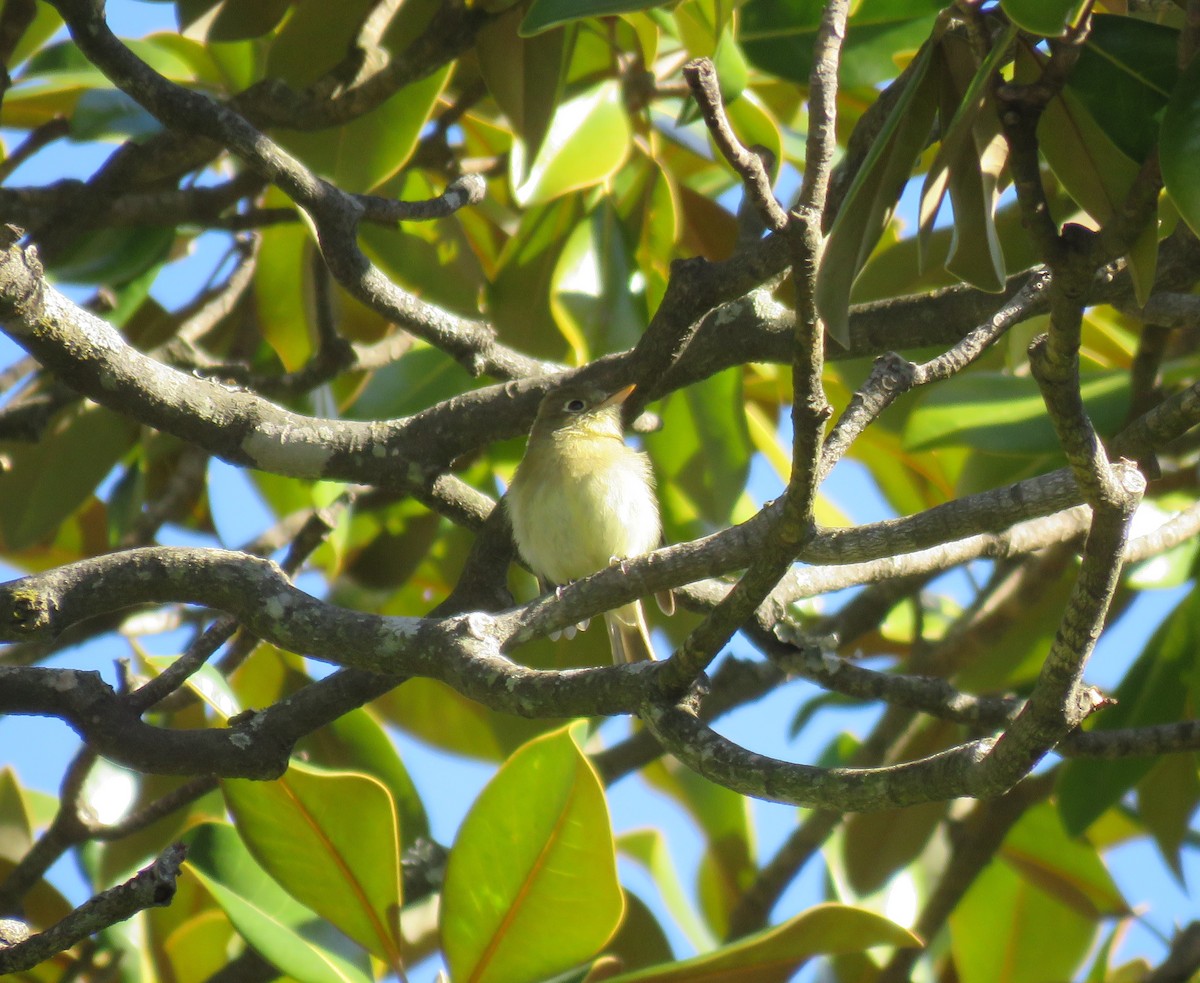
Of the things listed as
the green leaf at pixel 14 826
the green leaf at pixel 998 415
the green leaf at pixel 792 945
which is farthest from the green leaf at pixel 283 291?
the green leaf at pixel 792 945

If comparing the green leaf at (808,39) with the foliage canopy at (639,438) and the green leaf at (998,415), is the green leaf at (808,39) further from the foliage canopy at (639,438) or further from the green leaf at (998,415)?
the green leaf at (998,415)

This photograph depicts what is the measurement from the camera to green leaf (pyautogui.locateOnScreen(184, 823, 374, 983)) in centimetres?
264

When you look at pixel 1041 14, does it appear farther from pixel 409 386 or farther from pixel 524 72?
pixel 409 386

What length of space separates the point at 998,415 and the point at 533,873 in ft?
5.47

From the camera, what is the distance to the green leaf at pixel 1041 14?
60.5 inches

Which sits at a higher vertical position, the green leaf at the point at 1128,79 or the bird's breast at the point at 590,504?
the bird's breast at the point at 590,504

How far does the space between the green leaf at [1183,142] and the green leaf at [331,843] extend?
185 centimetres

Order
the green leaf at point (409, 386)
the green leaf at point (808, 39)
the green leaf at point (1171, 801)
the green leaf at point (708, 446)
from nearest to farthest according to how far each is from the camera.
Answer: the green leaf at point (808, 39) < the green leaf at point (1171, 801) < the green leaf at point (708, 446) < the green leaf at point (409, 386)

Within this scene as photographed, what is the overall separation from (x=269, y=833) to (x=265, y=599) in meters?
0.64

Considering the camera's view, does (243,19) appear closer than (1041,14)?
No

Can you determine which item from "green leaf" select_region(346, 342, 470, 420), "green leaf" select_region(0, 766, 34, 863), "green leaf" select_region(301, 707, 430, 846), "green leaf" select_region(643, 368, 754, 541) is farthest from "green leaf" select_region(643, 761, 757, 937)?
"green leaf" select_region(0, 766, 34, 863)

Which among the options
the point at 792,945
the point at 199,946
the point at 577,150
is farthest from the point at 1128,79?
the point at 199,946

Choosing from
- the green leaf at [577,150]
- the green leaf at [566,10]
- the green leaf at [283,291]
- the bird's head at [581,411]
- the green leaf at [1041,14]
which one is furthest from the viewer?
the green leaf at [283,291]

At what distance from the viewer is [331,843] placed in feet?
8.91
